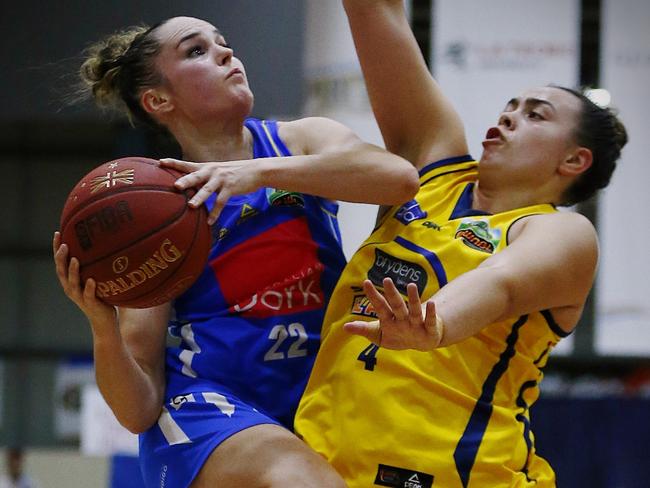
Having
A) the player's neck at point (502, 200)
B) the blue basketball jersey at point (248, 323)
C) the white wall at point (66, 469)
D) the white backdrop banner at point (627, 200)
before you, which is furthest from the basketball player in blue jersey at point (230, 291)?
the white backdrop banner at point (627, 200)

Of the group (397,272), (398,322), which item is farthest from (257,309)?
(398,322)

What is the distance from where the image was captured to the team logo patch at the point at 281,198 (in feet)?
9.10

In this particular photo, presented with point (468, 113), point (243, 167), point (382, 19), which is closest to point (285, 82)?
point (468, 113)

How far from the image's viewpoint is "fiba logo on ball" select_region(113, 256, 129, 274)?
7.63 feet

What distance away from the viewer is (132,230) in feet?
7.66

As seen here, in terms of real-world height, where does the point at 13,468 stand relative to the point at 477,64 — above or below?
below

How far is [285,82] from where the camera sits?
23.1 ft

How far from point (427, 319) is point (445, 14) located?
6372 millimetres

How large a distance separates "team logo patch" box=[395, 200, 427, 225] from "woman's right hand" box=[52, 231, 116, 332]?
2.62 feet

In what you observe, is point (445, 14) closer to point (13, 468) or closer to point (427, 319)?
point (13, 468)

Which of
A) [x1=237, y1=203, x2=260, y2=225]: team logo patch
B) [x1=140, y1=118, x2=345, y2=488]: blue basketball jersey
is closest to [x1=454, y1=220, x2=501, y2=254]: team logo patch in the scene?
[x1=140, y1=118, x2=345, y2=488]: blue basketball jersey

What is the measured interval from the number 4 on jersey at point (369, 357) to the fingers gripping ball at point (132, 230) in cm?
52

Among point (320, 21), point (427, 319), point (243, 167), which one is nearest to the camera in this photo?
point (427, 319)

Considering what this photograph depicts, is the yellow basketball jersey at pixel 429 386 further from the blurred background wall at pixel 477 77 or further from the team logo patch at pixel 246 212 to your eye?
the blurred background wall at pixel 477 77
